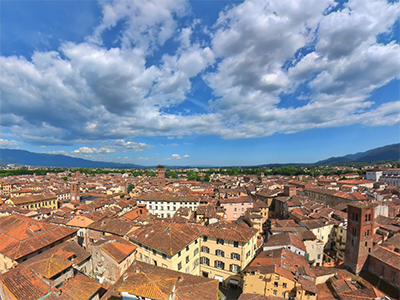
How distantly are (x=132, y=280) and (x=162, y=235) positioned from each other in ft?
34.6

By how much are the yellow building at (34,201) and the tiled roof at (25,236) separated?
42.5m

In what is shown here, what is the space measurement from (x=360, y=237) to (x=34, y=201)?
9448 cm

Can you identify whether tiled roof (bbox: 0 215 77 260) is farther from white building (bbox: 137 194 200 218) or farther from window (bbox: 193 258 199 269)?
white building (bbox: 137 194 200 218)

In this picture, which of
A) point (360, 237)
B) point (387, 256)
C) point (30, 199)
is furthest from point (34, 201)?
point (387, 256)

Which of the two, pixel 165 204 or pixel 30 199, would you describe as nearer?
pixel 165 204

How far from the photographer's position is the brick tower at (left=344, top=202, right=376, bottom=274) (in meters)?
29.5

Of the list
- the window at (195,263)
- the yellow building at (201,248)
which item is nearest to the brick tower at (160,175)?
the yellow building at (201,248)

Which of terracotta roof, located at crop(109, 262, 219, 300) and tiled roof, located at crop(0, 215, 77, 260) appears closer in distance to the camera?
terracotta roof, located at crop(109, 262, 219, 300)

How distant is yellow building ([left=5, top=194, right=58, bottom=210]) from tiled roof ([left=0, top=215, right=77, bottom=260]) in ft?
139

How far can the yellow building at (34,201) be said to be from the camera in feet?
211

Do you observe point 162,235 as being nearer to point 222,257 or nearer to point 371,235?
point 222,257

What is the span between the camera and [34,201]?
6900 cm

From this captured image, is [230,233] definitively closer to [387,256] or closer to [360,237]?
[360,237]

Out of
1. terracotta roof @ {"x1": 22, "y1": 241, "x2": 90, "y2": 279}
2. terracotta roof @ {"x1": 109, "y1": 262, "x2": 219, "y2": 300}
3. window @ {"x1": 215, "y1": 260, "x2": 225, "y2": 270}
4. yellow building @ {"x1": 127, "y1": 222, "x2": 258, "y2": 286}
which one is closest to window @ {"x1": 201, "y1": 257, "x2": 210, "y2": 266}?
yellow building @ {"x1": 127, "y1": 222, "x2": 258, "y2": 286}
